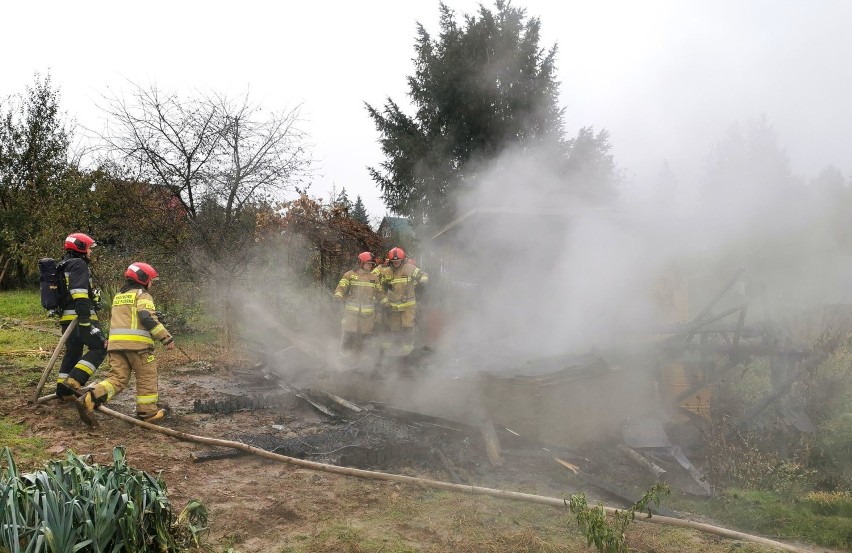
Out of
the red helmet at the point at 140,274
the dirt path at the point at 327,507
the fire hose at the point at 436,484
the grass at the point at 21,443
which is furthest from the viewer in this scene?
the red helmet at the point at 140,274

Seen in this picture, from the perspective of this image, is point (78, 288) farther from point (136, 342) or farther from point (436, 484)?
point (436, 484)

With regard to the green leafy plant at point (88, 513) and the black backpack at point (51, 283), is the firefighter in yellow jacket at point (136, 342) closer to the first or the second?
the black backpack at point (51, 283)

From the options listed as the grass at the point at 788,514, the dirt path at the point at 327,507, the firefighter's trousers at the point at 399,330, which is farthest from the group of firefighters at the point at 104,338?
the grass at the point at 788,514

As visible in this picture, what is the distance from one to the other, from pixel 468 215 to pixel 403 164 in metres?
6.79

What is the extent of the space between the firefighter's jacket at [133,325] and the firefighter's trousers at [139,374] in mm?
99

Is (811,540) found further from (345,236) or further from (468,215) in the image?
(345,236)

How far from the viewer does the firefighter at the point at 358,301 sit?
950 cm

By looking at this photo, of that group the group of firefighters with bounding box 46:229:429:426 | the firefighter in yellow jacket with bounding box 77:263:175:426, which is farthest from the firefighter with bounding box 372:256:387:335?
the firefighter in yellow jacket with bounding box 77:263:175:426

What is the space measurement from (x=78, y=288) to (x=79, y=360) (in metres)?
0.82

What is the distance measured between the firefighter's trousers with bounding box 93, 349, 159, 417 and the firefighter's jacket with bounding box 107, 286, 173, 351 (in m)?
0.10

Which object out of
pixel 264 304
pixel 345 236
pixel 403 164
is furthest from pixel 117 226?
pixel 403 164

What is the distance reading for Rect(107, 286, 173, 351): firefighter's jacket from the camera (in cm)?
562

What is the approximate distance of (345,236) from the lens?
40.5 feet

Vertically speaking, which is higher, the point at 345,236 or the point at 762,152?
the point at 762,152
